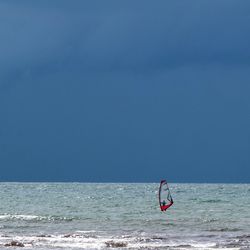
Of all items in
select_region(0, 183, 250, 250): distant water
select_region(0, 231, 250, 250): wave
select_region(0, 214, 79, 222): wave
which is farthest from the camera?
select_region(0, 214, 79, 222): wave

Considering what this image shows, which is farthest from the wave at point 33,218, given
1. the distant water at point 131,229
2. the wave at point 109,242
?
the wave at point 109,242

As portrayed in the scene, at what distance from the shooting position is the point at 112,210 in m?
67.6

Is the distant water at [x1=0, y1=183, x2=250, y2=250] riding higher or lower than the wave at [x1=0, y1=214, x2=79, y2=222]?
lower

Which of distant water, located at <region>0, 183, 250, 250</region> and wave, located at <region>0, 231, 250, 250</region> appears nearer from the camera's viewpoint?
wave, located at <region>0, 231, 250, 250</region>

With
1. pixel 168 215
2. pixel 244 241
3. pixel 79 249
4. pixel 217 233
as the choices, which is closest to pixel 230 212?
pixel 168 215

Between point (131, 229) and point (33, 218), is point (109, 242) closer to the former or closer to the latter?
point (131, 229)

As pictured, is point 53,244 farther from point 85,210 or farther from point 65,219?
point 85,210

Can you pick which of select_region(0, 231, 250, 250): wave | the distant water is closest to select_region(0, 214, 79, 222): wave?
the distant water

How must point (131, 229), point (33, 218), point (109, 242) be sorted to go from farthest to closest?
point (33, 218)
point (131, 229)
point (109, 242)

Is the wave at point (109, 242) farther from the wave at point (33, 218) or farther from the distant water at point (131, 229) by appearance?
the wave at point (33, 218)

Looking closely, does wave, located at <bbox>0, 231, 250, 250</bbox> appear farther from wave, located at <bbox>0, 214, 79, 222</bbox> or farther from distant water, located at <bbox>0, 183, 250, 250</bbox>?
wave, located at <bbox>0, 214, 79, 222</bbox>

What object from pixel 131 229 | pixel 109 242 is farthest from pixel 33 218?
pixel 109 242

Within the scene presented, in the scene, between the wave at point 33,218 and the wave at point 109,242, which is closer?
the wave at point 109,242

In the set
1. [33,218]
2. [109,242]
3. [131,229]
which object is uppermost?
[33,218]
